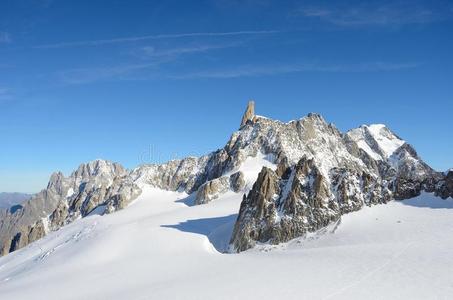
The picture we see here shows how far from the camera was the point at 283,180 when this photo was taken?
55812 mm

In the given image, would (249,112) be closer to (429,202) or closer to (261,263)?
(429,202)

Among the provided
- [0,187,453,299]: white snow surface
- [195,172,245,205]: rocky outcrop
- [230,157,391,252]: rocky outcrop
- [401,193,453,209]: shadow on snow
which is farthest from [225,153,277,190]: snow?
[401,193,453,209]: shadow on snow

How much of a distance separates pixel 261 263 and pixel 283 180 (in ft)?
62.0

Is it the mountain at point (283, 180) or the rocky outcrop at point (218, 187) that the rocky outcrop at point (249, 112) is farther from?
the rocky outcrop at point (218, 187)

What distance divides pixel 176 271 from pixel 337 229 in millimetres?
16847

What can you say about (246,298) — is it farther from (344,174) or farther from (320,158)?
(320,158)

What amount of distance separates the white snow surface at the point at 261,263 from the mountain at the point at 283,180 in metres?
2.34

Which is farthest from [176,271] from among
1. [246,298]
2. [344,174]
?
[344,174]

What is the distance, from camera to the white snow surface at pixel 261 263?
27.8 metres

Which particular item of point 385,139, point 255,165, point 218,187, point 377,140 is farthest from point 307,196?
point 385,139

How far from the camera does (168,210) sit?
286 ft

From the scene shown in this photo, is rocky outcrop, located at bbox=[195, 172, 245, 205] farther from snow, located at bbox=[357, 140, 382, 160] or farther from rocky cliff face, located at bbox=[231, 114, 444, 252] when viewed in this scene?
snow, located at bbox=[357, 140, 382, 160]

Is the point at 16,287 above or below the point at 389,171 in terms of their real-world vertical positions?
below

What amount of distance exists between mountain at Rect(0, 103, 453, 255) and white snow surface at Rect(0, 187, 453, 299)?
234cm
